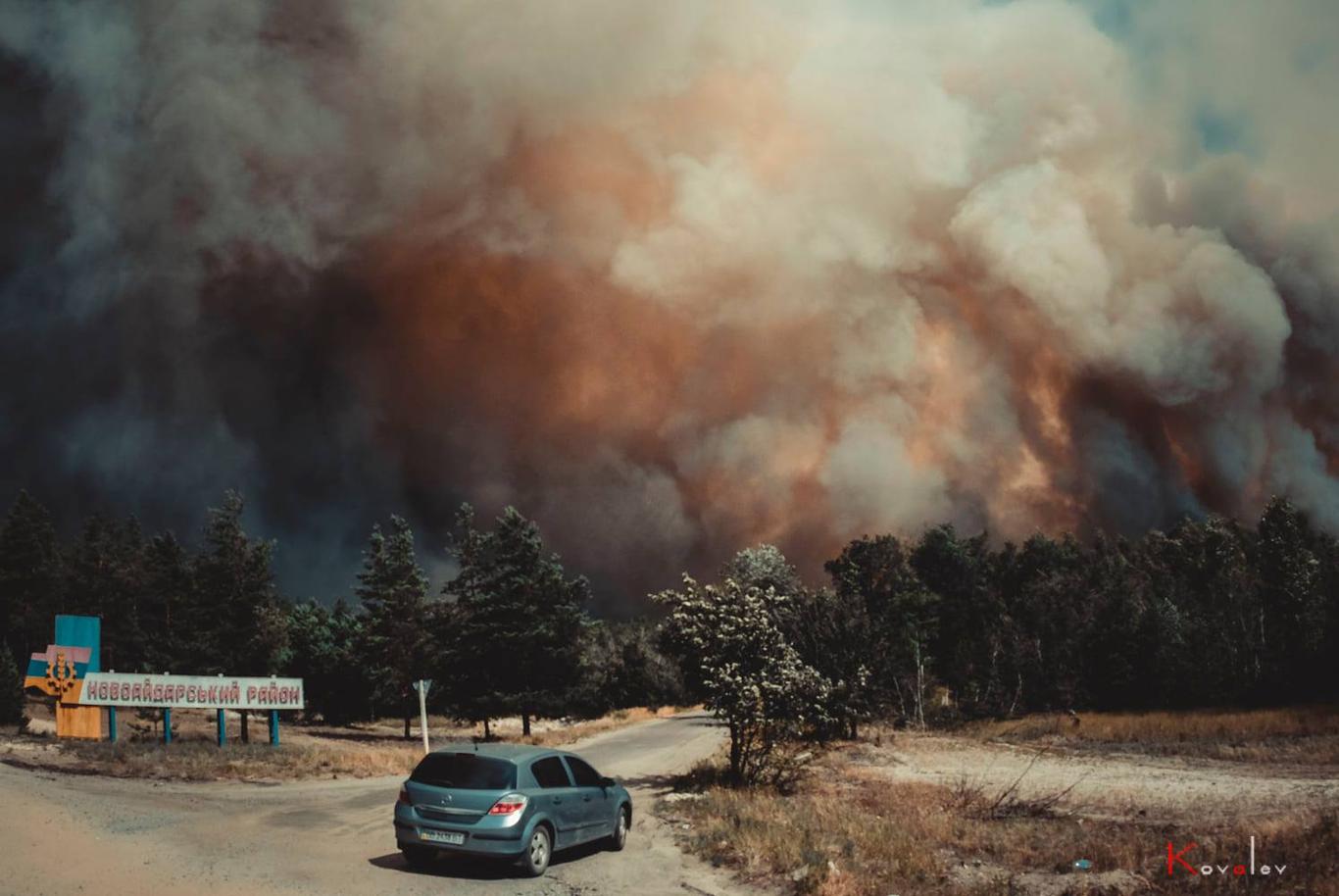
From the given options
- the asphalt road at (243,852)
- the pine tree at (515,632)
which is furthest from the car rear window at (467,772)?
the pine tree at (515,632)

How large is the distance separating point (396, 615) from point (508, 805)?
47550 millimetres

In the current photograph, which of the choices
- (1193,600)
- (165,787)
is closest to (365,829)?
(165,787)

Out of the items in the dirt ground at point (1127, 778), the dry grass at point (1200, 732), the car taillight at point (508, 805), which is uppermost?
the car taillight at point (508, 805)

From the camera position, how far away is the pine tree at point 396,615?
56.2m

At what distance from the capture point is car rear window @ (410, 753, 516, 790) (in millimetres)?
13141

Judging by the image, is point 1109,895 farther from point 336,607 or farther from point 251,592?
point 336,607

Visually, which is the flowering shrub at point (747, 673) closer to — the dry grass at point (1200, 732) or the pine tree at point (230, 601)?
the dry grass at point (1200, 732)

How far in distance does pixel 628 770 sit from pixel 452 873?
1854 cm

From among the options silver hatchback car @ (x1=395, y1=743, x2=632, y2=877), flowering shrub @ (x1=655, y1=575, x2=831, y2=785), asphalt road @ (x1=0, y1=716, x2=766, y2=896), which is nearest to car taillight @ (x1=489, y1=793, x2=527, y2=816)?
silver hatchback car @ (x1=395, y1=743, x2=632, y2=877)

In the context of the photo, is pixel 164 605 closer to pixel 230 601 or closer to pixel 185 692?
pixel 230 601

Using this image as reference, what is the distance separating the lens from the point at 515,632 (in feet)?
170

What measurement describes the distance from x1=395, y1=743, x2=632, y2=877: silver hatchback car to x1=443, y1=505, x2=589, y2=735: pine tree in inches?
1500

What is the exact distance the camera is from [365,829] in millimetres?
17750

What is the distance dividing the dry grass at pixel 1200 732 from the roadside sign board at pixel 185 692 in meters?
37.3
